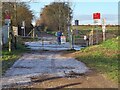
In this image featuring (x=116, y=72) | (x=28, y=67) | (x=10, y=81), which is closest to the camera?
(x=10, y=81)

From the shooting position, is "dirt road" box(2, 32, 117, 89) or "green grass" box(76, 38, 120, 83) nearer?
"dirt road" box(2, 32, 117, 89)

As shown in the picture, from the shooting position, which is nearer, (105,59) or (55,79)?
(55,79)

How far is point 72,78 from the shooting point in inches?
482

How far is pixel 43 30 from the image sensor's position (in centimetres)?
6931

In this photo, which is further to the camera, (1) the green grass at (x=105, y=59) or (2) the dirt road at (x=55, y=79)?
(1) the green grass at (x=105, y=59)

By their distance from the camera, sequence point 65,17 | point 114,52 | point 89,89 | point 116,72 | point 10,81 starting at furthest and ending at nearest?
point 65,17, point 114,52, point 116,72, point 10,81, point 89,89

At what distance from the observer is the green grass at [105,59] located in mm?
13436

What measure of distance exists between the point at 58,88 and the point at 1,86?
157 centimetres

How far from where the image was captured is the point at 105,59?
18.4 metres

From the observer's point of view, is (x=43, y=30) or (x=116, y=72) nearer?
(x=116, y=72)

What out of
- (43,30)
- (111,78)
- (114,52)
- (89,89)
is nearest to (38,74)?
(111,78)

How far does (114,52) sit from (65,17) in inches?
984

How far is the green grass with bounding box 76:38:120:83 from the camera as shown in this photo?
1344 cm

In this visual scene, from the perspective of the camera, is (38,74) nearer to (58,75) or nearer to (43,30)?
(58,75)
